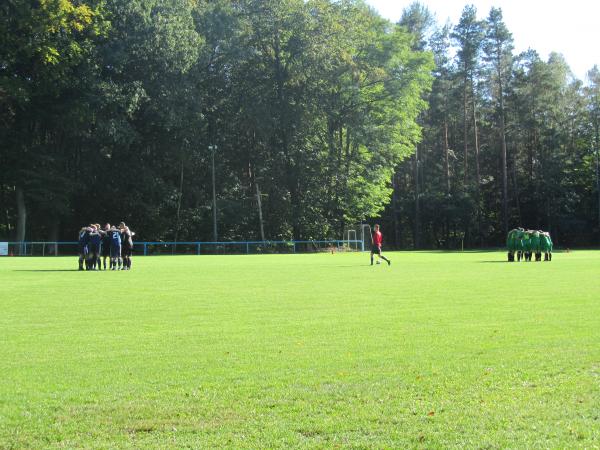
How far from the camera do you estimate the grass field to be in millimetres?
5750

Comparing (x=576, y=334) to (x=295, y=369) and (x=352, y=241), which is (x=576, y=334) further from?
(x=352, y=241)

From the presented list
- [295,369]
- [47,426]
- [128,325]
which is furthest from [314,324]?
[47,426]

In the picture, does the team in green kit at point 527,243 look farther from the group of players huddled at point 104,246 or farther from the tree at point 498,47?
the tree at point 498,47

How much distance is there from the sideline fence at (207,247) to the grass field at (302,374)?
40.6 meters

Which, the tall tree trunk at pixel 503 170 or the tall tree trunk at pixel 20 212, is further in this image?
the tall tree trunk at pixel 503 170

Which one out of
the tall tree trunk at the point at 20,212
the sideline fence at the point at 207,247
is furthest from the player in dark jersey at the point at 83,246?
the tall tree trunk at the point at 20,212

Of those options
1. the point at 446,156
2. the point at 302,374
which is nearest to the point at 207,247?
the point at 446,156

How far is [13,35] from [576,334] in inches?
1761

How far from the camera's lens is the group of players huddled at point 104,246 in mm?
30078

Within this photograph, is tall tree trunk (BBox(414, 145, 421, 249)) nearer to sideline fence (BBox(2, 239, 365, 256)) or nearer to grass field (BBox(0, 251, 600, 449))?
sideline fence (BBox(2, 239, 365, 256))

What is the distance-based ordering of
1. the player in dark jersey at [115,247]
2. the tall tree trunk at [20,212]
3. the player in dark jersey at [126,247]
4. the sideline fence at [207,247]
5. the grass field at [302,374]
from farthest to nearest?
the tall tree trunk at [20,212]
the sideline fence at [207,247]
the player in dark jersey at [126,247]
the player in dark jersey at [115,247]
the grass field at [302,374]

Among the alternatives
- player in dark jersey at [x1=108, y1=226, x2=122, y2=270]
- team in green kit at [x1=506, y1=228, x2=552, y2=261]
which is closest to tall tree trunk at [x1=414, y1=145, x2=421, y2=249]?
team in green kit at [x1=506, y1=228, x2=552, y2=261]

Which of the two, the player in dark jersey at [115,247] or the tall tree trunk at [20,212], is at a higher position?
the tall tree trunk at [20,212]

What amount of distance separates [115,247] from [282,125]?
3573 centimetres
